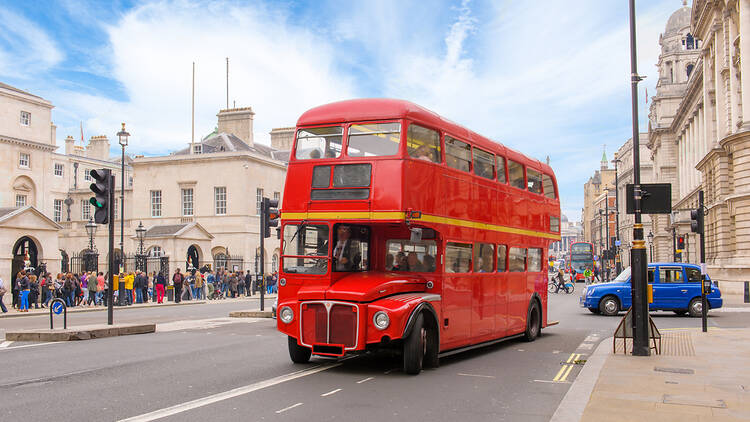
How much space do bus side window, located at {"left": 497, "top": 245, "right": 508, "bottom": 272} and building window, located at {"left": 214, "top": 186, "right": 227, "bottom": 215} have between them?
4238 centimetres

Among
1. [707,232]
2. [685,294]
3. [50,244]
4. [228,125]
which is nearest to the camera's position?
[685,294]

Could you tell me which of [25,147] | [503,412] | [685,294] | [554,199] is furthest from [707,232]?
[25,147]

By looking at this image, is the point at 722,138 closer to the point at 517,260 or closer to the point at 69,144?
the point at 517,260

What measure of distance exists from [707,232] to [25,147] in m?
51.6

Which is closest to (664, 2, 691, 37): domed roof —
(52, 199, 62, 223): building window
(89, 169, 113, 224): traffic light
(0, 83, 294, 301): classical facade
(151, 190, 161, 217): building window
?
(0, 83, 294, 301): classical facade

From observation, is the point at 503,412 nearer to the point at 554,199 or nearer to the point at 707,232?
the point at 554,199

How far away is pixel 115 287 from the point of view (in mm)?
21375

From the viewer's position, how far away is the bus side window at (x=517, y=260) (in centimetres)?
1480

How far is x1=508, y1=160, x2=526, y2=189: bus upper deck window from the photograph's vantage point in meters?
14.8

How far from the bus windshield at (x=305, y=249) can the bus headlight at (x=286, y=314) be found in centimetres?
61

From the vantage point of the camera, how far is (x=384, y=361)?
39.1ft

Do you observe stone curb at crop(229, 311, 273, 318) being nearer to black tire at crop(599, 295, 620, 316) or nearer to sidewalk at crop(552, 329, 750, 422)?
black tire at crop(599, 295, 620, 316)

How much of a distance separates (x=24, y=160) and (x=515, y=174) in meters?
51.9

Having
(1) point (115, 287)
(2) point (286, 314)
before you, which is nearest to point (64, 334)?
(1) point (115, 287)
